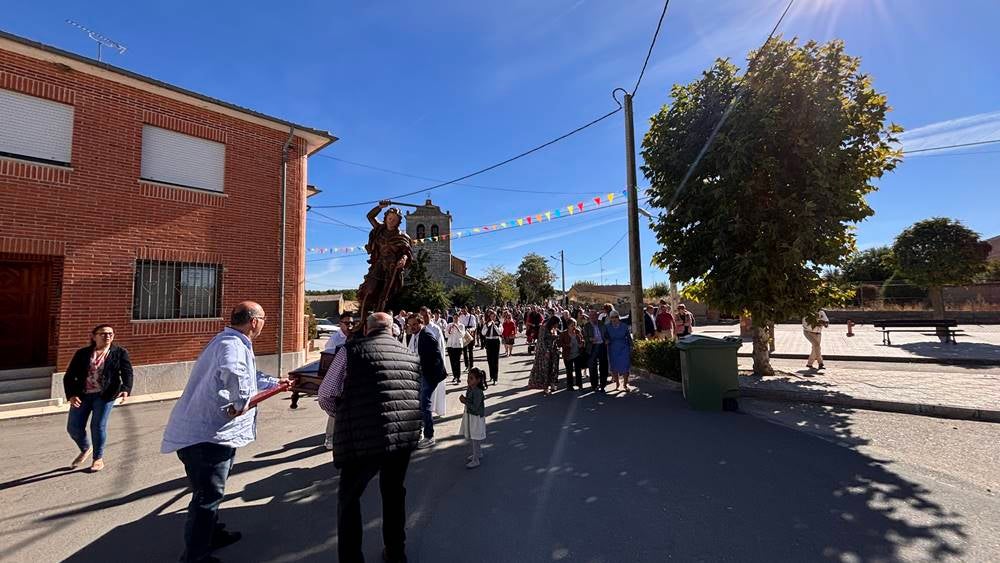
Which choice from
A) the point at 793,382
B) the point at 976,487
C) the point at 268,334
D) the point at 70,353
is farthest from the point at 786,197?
the point at 70,353

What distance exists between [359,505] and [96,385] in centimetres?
384

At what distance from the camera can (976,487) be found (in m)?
3.93

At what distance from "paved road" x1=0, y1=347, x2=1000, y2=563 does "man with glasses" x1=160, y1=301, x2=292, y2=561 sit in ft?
1.56

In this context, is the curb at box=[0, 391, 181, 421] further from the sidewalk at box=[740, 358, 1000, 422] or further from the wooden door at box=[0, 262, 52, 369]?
the sidewalk at box=[740, 358, 1000, 422]

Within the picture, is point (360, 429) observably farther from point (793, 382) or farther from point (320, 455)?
point (793, 382)

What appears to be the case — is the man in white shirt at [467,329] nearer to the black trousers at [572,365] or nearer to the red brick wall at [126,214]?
the black trousers at [572,365]

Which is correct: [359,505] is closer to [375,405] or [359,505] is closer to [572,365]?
[375,405]

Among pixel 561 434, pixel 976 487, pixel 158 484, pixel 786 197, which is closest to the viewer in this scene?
pixel 976 487

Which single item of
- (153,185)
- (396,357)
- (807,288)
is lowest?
(396,357)

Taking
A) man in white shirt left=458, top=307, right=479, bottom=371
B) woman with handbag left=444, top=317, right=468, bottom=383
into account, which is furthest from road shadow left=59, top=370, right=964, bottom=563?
man in white shirt left=458, top=307, right=479, bottom=371

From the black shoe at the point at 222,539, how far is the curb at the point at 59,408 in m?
6.79

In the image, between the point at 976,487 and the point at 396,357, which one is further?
the point at 976,487

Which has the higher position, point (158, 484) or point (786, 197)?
point (786, 197)

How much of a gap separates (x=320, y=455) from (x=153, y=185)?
8.06m
